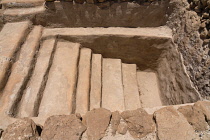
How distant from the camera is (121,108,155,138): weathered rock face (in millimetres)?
1480

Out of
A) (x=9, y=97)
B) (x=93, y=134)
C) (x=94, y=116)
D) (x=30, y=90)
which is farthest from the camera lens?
(x=30, y=90)

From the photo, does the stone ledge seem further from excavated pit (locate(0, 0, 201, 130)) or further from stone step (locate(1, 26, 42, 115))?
stone step (locate(1, 26, 42, 115))

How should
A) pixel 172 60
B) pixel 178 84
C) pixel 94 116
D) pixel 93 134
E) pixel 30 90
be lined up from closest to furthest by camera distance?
1. pixel 93 134
2. pixel 94 116
3. pixel 30 90
4. pixel 178 84
5. pixel 172 60

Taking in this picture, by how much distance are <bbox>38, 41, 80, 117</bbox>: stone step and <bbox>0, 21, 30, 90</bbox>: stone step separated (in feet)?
1.70

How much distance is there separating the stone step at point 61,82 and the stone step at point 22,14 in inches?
23.2

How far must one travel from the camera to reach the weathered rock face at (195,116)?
1.45 m

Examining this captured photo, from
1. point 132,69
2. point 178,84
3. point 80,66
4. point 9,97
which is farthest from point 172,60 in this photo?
point 9,97

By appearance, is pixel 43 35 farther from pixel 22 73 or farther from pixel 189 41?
pixel 189 41

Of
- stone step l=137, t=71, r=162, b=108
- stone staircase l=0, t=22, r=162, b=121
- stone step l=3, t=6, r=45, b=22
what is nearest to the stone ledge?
stone staircase l=0, t=22, r=162, b=121

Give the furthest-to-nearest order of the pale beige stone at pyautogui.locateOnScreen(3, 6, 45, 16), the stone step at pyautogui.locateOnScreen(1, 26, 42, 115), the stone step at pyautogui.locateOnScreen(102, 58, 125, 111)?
the pale beige stone at pyautogui.locateOnScreen(3, 6, 45, 16) → the stone step at pyautogui.locateOnScreen(102, 58, 125, 111) → the stone step at pyautogui.locateOnScreen(1, 26, 42, 115)

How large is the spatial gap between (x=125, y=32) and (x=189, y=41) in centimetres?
96

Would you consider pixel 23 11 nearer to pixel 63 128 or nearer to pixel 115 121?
pixel 63 128

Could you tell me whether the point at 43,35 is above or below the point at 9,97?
above

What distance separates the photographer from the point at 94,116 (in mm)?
1586
